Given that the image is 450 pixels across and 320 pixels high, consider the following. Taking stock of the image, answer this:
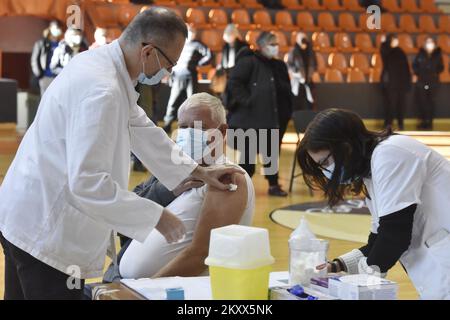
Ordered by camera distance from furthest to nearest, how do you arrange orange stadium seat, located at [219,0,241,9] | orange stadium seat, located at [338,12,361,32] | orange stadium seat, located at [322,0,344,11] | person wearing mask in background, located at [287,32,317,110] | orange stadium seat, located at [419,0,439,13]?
orange stadium seat, located at [419,0,439,13], orange stadium seat, located at [322,0,344,11], orange stadium seat, located at [338,12,361,32], orange stadium seat, located at [219,0,241,9], person wearing mask in background, located at [287,32,317,110]

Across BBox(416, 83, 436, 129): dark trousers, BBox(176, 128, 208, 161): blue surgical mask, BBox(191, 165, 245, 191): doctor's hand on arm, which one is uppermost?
BBox(176, 128, 208, 161): blue surgical mask

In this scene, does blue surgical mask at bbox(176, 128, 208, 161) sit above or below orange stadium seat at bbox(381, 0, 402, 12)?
below

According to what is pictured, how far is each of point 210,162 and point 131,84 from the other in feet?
2.76

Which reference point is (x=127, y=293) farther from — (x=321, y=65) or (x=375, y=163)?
(x=321, y=65)

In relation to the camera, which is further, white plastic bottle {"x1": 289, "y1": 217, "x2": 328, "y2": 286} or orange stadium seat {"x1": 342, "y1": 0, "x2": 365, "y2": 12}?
orange stadium seat {"x1": 342, "y1": 0, "x2": 365, "y2": 12}

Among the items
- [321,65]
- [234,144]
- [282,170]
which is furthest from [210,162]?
[321,65]

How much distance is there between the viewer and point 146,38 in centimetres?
245


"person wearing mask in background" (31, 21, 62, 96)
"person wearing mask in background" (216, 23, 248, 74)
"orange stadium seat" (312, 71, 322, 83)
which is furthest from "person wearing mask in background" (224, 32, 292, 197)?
"orange stadium seat" (312, 71, 322, 83)

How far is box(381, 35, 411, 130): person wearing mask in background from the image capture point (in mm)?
14250

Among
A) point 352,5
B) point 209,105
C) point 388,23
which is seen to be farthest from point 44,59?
point 209,105

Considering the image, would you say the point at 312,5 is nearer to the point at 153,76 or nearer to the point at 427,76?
the point at 427,76

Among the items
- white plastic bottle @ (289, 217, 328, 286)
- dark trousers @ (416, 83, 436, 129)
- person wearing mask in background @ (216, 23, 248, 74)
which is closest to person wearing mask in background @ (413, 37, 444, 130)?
dark trousers @ (416, 83, 436, 129)

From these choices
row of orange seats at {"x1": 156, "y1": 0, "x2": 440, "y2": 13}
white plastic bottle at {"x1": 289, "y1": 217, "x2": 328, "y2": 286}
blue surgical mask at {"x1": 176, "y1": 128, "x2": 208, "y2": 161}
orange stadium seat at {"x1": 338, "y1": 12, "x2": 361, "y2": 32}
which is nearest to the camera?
white plastic bottle at {"x1": 289, "y1": 217, "x2": 328, "y2": 286}

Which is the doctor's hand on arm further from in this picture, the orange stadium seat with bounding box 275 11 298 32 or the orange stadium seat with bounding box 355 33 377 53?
A: the orange stadium seat with bounding box 355 33 377 53
